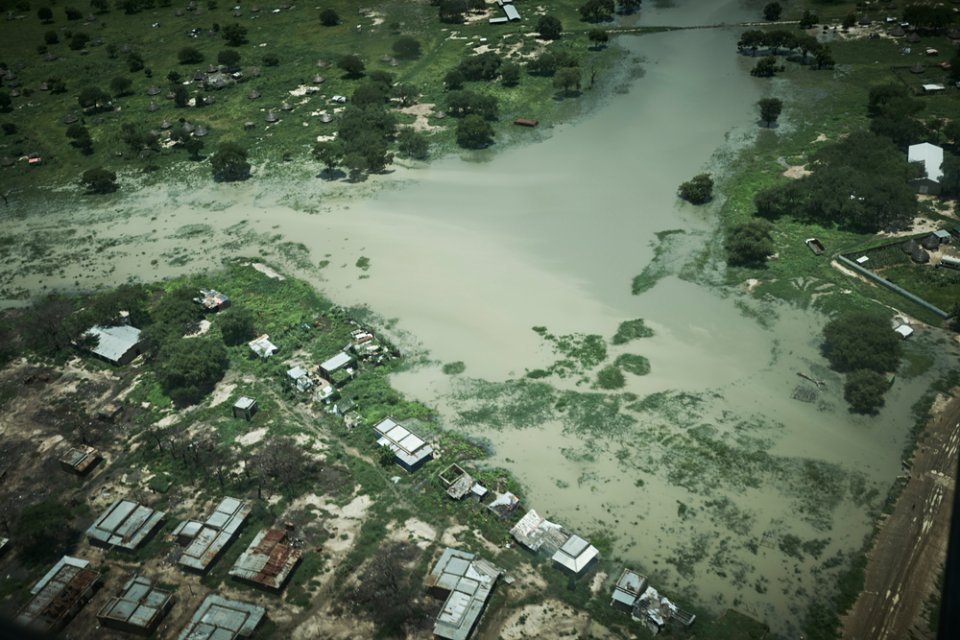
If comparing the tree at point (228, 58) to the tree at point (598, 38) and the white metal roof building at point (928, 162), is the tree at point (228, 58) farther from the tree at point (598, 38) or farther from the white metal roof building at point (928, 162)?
the white metal roof building at point (928, 162)

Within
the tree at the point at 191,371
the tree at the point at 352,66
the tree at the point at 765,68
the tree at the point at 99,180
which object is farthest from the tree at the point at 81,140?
the tree at the point at 765,68

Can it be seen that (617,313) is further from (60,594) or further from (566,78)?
(566,78)

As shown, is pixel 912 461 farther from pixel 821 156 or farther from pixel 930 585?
pixel 821 156

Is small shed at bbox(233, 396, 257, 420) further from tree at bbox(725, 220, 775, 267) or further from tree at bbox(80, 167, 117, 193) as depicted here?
tree at bbox(80, 167, 117, 193)

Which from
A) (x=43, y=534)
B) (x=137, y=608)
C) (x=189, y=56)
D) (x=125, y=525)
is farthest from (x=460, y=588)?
(x=189, y=56)

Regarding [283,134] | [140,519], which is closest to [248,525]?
[140,519]
